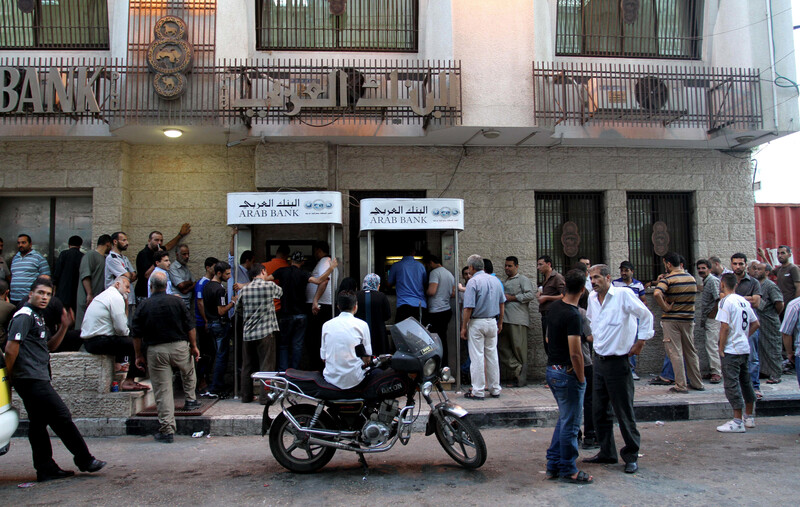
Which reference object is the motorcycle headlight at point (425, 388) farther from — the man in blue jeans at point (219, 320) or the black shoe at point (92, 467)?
the man in blue jeans at point (219, 320)

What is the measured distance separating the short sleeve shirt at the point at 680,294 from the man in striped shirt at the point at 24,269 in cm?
957

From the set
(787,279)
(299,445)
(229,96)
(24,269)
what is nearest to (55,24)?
(229,96)

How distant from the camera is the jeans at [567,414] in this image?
5.20m

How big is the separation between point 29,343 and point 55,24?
745 centimetres

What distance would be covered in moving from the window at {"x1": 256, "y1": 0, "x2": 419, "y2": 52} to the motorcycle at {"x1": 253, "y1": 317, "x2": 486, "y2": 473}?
683 cm

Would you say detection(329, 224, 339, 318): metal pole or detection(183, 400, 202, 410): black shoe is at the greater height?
detection(329, 224, 339, 318): metal pole

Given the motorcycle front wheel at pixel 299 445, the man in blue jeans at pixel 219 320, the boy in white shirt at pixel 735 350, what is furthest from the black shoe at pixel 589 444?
the man in blue jeans at pixel 219 320

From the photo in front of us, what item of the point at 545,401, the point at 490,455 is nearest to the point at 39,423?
the point at 490,455

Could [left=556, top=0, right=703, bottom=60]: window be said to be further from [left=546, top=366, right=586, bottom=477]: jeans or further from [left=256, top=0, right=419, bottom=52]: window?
[left=546, top=366, right=586, bottom=477]: jeans

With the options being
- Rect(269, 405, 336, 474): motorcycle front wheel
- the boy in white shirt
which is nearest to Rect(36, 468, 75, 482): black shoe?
Rect(269, 405, 336, 474): motorcycle front wheel

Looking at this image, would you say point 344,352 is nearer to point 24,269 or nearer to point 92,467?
point 92,467

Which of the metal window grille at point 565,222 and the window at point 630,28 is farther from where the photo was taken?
the window at point 630,28

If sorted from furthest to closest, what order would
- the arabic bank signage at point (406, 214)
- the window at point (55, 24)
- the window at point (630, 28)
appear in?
1. the window at point (630, 28)
2. the window at point (55, 24)
3. the arabic bank signage at point (406, 214)

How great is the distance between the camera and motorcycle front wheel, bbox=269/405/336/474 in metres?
5.57
